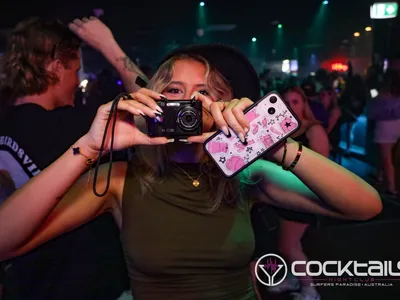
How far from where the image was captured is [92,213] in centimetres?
115

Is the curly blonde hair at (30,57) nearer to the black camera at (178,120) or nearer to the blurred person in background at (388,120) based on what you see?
the black camera at (178,120)

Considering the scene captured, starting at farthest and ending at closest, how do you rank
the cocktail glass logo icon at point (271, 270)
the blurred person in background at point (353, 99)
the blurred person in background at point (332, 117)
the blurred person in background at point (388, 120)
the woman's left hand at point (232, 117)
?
1. the blurred person in background at point (353, 99)
2. the blurred person in background at point (332, 117)
3. the blurred person in background at point (388, 120)
4. the cocktail glass logo icon at point (271, 270)
5. the woman's left hand at point (232, 117)

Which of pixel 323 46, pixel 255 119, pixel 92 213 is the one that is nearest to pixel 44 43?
pixel 92 213

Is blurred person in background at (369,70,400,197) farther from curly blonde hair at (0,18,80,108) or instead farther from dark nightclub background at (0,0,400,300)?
curly blonde hair at (0,18,80,108)

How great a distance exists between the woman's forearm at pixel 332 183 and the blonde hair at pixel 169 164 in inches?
7.1

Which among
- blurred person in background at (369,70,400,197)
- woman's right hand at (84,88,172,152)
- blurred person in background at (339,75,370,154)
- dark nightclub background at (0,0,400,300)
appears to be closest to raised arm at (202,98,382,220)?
woman's right hand at (84,88,172,152)

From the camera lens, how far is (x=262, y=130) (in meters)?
0.98

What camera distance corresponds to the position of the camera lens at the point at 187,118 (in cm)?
98

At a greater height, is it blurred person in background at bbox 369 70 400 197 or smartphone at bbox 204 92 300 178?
smartphone at bbox 204 92 300 178

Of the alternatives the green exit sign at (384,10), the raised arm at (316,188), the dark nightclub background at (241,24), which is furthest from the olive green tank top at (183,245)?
the dark nightclub background at (241,24)

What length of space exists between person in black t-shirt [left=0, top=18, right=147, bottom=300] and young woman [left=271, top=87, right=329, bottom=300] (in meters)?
1.38

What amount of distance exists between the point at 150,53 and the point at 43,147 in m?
24.4

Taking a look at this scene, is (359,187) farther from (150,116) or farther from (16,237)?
(16,237)

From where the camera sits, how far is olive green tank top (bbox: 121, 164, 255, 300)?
1057 mm
